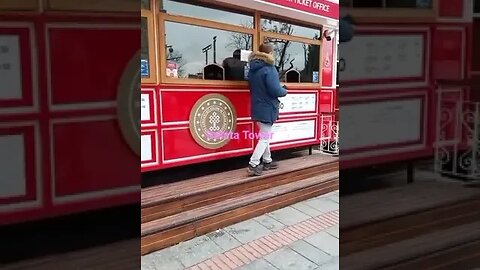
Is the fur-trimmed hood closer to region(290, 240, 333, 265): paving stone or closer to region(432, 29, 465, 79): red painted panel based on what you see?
region(432, 29, 465, 79): red painted panel

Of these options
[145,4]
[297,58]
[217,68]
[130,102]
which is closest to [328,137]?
[297,58]

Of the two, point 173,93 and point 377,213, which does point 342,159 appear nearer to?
point 377,213

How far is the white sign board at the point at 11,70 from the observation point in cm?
93

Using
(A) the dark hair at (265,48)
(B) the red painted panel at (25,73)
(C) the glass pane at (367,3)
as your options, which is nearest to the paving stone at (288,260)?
(A) the dark hair at (265,48)

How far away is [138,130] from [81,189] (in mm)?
179

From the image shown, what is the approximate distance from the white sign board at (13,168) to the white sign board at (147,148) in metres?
0.69

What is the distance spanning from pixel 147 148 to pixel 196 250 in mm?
421

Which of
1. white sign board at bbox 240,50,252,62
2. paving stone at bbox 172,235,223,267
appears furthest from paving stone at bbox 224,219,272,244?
white sign board at bbox 240,50,252,62

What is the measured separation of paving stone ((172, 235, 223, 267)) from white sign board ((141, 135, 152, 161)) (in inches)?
13.7

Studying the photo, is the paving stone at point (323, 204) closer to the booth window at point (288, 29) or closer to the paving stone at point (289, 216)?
the paving stone at point (289, 216)

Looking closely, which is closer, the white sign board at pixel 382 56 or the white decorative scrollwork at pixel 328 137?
the white sign board at pixel 382 56

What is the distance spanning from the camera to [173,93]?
67.5 inches

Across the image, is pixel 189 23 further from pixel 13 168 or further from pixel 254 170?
pixel 13 168

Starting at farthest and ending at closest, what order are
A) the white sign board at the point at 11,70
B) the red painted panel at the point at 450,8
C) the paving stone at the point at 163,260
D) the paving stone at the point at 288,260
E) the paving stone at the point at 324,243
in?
the paving stone at the point at 324,243 < the paving stone at the point at 288,260 < the paving stone at the point at 163,260 < the red painted panel at the point at 450,8 < the white sign board at the point at 11,70
